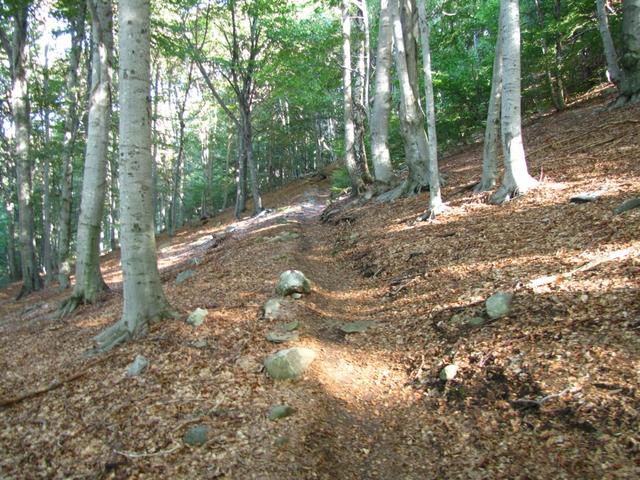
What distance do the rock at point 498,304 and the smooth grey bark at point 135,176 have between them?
13.6ft

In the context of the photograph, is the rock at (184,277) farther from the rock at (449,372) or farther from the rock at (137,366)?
the rock at (449,372)

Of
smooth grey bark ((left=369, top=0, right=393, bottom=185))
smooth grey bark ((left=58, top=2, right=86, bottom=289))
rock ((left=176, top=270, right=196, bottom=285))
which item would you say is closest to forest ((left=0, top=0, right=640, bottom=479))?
rock ((left=176, top=270, right=196, bottom=285))

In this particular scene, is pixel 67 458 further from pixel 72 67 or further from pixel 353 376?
pixel 72 67

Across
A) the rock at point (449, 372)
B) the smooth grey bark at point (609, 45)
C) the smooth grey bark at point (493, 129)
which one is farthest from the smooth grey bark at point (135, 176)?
the smooth grey bark at point (609, 45)

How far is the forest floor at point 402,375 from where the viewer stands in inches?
117

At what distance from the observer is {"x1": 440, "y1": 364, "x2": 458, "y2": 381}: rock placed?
3.83 meters

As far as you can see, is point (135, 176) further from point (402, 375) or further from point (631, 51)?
point (631, 51)

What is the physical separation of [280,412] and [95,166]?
6889 millimetres

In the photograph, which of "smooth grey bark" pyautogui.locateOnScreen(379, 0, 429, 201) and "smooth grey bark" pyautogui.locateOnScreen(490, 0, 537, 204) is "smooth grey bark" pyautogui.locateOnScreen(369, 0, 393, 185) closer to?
"smooth grey bark" pyautogui.locateOnScreen(379, 0, 429, 201)

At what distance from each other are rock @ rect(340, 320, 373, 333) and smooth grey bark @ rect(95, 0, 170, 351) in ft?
8.35

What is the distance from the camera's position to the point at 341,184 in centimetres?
1888

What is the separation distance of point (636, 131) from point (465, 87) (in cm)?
669

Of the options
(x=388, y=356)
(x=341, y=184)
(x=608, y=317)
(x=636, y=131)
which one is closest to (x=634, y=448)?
(x=608, y=317)

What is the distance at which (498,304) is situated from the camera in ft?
14.5
